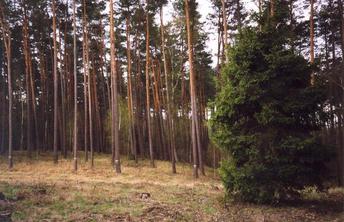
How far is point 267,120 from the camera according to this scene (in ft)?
37.7

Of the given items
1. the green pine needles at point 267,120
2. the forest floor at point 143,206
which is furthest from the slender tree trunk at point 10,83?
the green pine needles at point 267,120

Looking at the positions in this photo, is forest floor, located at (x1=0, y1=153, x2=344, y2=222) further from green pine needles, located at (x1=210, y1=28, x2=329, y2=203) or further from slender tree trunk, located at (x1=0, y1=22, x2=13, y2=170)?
slender tree trunk, located at (x1=0, y1=22, x2=13, y2=170)

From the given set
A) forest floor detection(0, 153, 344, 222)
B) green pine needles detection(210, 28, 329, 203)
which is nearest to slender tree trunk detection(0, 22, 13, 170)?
forest floor detection(0, 153, 344, 222)

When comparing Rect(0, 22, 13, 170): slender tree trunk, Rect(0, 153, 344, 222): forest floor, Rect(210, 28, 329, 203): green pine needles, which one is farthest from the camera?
Rect(0, 22, 13, 170): slender tree trunk

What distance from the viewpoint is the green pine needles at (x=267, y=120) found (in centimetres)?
1116

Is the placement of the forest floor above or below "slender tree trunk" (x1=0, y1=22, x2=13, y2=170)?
below

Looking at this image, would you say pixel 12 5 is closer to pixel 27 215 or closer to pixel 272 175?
pixel 27 215

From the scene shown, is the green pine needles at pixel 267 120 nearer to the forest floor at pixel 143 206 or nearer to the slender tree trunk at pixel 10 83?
the forest floor at pixel 143 206

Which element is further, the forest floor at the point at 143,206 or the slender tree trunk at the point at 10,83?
the slender tree trunk at the point at 10,83

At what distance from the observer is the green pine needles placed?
1116 centimetres

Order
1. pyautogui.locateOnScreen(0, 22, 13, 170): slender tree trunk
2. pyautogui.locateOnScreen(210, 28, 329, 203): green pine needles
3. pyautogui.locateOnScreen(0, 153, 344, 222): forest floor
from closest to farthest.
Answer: pyautogui.locateOnScreen(0, 153, 344, 222): forest floor
pyautogui.locateOnScreen(210, 28, 329, 203): green pine needles
pyautogui.locateOnScreen(0, 22, 13, 170): slender tree trunk

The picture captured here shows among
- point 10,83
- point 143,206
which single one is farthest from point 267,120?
point 10,83

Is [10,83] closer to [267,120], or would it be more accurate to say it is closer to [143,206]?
[143,206]

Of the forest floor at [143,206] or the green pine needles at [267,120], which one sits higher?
the green pine needles at [267,120]
